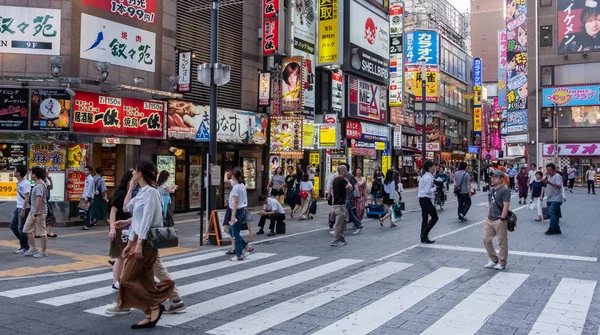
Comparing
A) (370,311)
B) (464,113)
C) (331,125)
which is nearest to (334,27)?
(331,125)

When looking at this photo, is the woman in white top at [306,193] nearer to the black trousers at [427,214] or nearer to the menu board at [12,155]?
the black trousers at [427,214]

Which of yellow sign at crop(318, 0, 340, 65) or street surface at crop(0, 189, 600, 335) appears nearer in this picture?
street surface at crop(0, 189, 600, 335)

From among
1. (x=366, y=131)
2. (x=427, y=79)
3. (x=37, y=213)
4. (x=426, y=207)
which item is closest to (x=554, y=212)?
(x=426, y=207)

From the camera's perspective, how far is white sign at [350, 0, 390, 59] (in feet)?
109

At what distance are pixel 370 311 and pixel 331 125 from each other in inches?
871

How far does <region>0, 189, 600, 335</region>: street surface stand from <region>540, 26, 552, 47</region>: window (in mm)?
43863

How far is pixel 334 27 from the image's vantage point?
1151 inches

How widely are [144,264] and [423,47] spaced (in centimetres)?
5708

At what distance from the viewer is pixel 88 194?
51.5 ft

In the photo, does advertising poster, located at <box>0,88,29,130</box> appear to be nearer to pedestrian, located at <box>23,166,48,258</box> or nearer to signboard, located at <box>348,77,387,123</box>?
pedestrian, located at <box>23,166,48,258</box>

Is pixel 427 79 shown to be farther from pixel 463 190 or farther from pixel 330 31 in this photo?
Result: pixel 463 190

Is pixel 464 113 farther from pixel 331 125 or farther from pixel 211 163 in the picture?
pixel 211 163

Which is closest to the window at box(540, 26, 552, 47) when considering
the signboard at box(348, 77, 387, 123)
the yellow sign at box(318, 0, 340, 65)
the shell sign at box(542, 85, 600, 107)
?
the shell sign at box(542, 85, 600, 107)

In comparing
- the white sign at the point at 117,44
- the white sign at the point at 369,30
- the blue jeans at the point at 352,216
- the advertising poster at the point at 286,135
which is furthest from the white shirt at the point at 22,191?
the white sign at the point at 369,30
